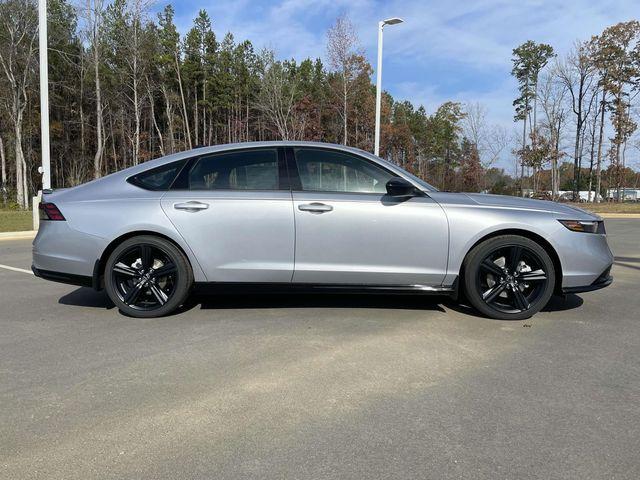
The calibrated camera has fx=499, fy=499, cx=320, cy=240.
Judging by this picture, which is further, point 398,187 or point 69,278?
point 69,278

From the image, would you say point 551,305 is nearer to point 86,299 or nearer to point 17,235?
point 86,299

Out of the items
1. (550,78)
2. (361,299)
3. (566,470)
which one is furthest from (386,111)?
(566,470)

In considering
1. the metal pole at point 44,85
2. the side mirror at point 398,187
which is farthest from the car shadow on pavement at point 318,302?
the metal pole at point 44,85

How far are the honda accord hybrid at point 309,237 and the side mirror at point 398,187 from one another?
1cm

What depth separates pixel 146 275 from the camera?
470 centimetres

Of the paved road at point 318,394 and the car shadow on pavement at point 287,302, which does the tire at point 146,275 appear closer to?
the paved road at point 318,394

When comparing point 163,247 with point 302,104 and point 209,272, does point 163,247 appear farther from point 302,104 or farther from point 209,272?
point 302,104

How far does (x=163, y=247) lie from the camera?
4.61 m

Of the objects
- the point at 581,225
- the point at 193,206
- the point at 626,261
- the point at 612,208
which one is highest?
the point at 193,206

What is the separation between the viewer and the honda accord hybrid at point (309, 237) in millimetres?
4523

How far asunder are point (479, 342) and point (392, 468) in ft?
6.66

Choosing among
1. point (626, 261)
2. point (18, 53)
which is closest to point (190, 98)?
point (18, 53)

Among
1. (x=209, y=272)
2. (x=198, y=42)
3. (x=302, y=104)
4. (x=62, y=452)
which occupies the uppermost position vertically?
(x=198, y=42)

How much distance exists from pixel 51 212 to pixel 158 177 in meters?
1.04
